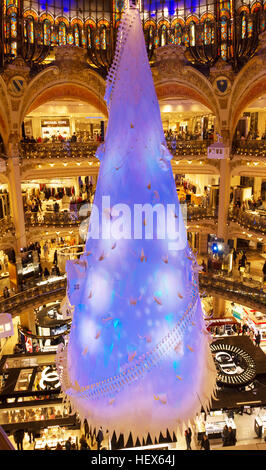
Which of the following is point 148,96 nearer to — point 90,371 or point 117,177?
point 117,177

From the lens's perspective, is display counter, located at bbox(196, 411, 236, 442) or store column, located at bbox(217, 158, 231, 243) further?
store column, located at bbox(217, 158, 231, 243)

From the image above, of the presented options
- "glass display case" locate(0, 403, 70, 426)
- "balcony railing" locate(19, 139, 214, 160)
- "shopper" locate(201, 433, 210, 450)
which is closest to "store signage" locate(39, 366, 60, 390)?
"glass display case" locate(0, 403, 70, 426)

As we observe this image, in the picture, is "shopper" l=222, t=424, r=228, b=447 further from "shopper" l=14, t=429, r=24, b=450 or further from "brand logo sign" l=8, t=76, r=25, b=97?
"brand logo sign" l=8, t=76, r=25, b=97

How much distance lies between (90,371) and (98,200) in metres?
1.77

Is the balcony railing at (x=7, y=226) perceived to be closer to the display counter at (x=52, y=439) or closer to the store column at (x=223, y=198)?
the display counter at (x=52, y=439)

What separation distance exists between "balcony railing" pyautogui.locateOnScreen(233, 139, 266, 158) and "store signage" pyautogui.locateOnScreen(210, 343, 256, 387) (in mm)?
8631

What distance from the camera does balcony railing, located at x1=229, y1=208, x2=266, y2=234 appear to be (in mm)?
17469

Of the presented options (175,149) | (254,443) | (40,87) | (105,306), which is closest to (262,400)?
(254,443)

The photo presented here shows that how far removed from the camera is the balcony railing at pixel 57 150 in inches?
735

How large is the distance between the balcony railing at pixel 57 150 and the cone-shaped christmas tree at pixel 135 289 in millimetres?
15211

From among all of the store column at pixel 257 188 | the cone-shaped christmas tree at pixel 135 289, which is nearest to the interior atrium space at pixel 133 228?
the cone-shaped christmas tree at pixel 135 289

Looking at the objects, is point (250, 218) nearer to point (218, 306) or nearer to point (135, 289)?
point (218, 306)

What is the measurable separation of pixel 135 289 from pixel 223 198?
16736 millimetres

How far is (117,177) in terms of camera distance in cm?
406
